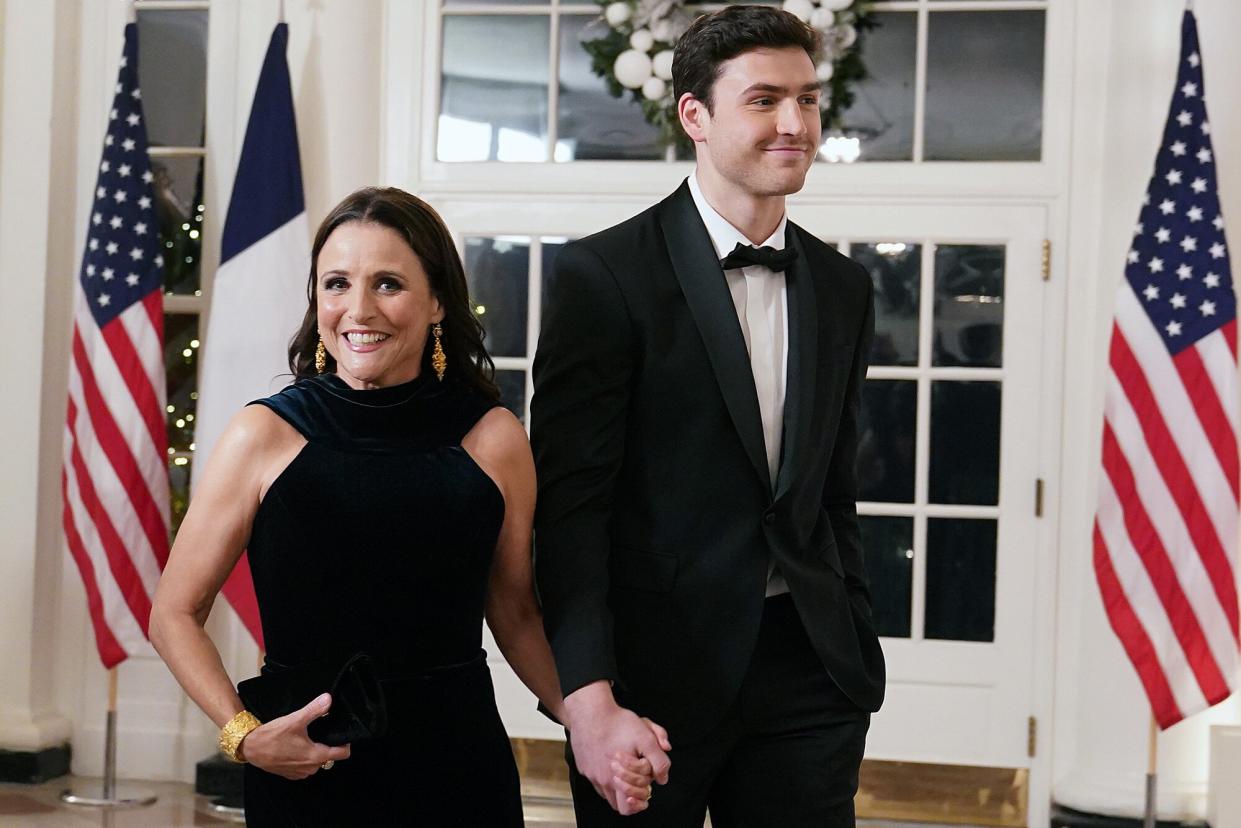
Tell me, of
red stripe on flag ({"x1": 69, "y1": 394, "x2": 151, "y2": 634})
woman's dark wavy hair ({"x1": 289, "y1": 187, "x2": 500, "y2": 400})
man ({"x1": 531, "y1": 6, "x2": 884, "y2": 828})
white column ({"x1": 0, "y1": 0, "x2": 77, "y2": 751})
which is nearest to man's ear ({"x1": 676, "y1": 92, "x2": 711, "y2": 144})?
man ({"x1": 531, "y1": 6, "x2": 884, "y2": 828})

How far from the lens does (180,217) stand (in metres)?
5.10

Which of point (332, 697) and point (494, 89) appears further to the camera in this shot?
point (494, 89)

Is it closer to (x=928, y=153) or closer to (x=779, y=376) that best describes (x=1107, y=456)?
(x=928, y=153)

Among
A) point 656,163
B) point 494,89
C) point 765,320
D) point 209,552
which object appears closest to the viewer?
point 209,552

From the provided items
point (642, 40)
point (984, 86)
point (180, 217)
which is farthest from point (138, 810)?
point (984, 86)

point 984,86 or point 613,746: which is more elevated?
point 984,86

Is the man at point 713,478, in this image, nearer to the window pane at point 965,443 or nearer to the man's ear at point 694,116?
the man's ear at point 694,116

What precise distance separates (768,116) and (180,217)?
11.8ft

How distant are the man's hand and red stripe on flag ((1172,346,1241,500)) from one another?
2805 millimetres

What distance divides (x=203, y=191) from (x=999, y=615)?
3.02 metres

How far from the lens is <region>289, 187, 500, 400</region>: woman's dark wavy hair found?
77.5 inches

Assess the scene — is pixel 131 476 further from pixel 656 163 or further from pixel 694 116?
pixel 694 116

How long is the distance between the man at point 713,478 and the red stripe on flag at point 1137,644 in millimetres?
2336

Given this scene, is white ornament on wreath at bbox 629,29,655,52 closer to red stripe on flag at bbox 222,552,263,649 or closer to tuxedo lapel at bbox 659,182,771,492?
red stripe on flag at bbox 222,552,263,649
